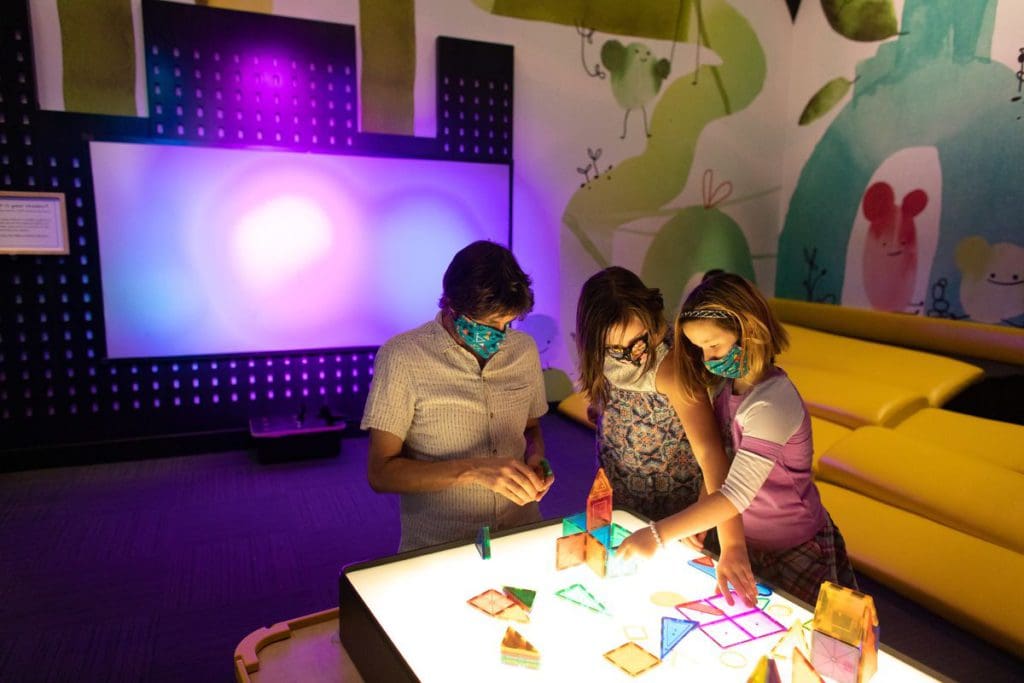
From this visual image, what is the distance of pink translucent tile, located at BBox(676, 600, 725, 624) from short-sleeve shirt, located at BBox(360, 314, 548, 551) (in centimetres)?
54

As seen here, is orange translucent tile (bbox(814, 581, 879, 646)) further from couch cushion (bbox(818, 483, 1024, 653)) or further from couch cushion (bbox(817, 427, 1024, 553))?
couch cushion (bbox(817, 427, 1024, 553))

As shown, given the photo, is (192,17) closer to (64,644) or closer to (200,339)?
(200,339)

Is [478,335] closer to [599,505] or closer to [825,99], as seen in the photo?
[599,505]

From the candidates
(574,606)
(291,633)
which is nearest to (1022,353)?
(574,606)

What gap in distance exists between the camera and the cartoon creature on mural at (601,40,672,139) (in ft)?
16.3

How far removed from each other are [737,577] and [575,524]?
35 centimetres

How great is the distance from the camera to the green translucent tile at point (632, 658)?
1.12m

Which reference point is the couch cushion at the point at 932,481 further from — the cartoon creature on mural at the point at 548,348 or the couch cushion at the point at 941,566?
the cartoon creature on mural at the point at 548,348

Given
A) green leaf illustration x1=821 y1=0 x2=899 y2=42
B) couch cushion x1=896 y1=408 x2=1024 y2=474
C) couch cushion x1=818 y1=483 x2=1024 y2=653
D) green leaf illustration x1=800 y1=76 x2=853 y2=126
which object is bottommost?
couch cushion x1=818 y1=483 x2=1024 y2=653

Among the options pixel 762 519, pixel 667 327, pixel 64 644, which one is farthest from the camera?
pixel 64 644

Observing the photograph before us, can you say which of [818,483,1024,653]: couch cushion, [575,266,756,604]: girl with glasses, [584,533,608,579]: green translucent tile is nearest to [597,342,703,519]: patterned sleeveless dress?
[575,266,756,604]: girl with glasses

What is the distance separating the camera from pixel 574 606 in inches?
51.7

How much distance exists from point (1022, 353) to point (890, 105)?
6.25 ft

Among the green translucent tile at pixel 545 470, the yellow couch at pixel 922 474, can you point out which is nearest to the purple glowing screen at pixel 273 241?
the yellow couch at pixel 922 474
